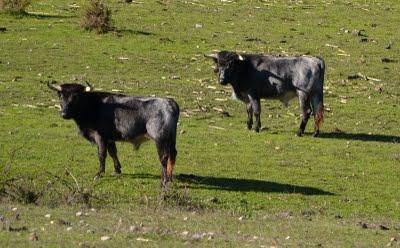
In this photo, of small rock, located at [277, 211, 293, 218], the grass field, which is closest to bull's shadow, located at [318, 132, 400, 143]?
the grass field

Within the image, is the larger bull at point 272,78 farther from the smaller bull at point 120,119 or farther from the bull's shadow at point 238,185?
the smaller bull at point 120,119

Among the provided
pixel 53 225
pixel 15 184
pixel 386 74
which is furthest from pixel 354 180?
pixel 386 74

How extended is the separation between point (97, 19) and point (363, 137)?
15.9 meters

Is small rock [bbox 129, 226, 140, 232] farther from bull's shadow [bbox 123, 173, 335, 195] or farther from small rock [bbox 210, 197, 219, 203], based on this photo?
bull's shadow [bbox 123, 173, 335, 195]

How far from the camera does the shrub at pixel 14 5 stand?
1708 inches

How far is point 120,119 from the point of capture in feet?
69.6

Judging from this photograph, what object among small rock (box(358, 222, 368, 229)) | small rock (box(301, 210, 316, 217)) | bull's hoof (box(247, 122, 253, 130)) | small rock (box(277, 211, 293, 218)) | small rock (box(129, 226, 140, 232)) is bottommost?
bull's hoof (box(247, 122, 253, 130))

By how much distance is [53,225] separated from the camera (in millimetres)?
15000

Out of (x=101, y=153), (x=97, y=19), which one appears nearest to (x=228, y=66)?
(x=101, y=153)

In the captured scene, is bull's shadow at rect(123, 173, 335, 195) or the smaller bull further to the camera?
bull's shadow at rect(123, 173, 335, 195)

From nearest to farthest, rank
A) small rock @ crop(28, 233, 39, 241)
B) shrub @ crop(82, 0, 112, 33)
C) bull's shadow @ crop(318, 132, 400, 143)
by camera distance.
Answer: small rock @ crop(28, 233, 39, 241) < bull's shadow @ crop(318, 132, 400, 143) < shrub @ crop(82, 0, 112, 33)

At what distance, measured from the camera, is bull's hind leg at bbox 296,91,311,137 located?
27219 mm

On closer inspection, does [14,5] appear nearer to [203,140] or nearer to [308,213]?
[203,140]

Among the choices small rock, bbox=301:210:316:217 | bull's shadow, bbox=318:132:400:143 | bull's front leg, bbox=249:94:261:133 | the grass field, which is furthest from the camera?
bull's front leg, bbox=249:94:261:133
